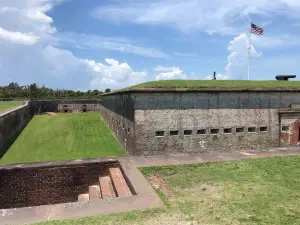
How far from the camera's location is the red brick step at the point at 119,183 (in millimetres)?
6160

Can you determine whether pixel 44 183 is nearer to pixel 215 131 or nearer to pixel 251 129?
pixel 215 131

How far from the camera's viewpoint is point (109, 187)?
712 cm

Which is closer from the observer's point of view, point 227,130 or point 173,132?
point 173,132

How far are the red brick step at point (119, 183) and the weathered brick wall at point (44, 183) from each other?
0.56 metres

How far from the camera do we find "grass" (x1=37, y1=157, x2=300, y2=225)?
15.3 ft

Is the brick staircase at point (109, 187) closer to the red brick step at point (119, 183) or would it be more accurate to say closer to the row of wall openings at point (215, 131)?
the red brick step at point (119, 183)

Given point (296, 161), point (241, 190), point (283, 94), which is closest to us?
point (241, 190)

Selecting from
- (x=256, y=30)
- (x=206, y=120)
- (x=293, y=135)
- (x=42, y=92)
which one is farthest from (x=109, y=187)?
(x=42, y=92)

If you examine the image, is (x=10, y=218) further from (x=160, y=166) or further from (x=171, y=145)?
(x=171, y=145)

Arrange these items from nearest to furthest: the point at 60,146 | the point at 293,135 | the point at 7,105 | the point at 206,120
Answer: the point at 206,120 → the point at 293,135 → the point at 60,146 → the point at 7,105

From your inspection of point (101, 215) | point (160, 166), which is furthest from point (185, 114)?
point (101, 215)

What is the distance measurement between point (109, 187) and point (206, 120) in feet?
20.0

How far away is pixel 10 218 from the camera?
4.74 meters

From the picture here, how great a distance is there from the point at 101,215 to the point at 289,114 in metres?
11.5
